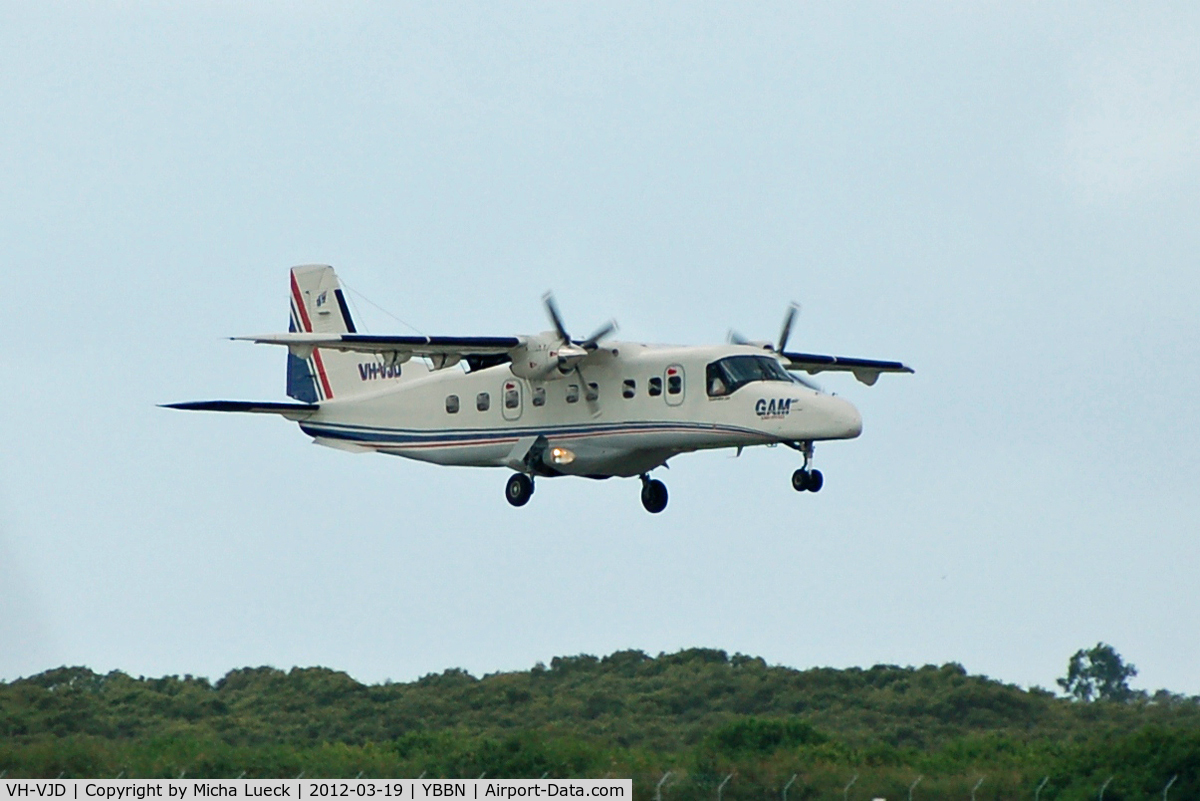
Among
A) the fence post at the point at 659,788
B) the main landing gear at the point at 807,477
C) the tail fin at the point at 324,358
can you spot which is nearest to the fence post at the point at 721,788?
the fence post at the point at 659,788

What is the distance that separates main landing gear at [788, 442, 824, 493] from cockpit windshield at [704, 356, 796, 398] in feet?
4.11

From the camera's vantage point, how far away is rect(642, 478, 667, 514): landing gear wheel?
39.7 m

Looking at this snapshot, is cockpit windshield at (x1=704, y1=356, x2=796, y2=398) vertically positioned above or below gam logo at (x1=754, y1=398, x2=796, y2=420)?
above

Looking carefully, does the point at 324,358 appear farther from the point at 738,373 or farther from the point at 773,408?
the point at 773,408

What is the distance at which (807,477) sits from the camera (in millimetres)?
35469

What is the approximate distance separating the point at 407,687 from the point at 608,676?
18.4 feet

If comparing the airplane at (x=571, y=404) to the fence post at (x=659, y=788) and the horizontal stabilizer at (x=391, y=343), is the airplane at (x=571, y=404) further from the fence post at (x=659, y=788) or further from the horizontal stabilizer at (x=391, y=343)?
the fence post at (x=659, y=788)

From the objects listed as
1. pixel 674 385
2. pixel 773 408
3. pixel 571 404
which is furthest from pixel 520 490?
pixel 773 408

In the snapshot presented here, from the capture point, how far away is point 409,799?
34.8m

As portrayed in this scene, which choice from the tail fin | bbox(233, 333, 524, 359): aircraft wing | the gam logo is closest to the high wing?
bbox(233, 333, 524, 359): aircraft wing

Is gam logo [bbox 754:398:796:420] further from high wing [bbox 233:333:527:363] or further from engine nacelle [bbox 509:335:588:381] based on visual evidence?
high wing [bbox 233:333:527:363]

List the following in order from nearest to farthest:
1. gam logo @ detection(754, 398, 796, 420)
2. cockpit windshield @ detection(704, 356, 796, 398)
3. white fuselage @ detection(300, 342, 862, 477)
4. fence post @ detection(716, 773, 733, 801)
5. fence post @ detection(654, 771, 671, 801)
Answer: fence post @ detection(654, 771, 671, 801), fence post @ detection(716, 773, 733, 801), gam logo @ detection(754, 398, 796, 420), white fuselage @ detection(300, 342, 862, 477), cockpit windshield @ detection(704, 356, 796, 398)

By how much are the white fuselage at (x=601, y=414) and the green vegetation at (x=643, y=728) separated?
Result: 5.44 meters

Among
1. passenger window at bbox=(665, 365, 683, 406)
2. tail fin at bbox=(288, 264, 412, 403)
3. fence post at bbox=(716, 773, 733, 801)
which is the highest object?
tail fin at bbox=(288, 264, 412, 403)
